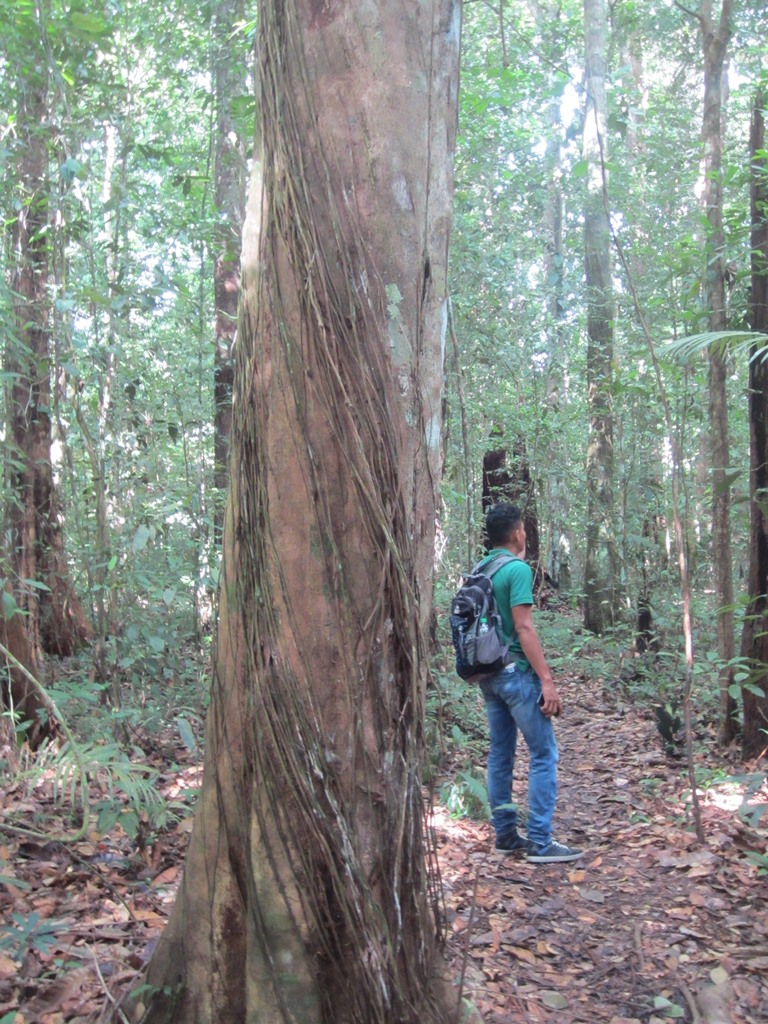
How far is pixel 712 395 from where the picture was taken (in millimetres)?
6172

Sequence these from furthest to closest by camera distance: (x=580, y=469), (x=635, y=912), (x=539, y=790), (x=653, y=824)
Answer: (x=580, y=469) → (x=653, y=824) → (x=539, y=790) → (x=635, y=912)

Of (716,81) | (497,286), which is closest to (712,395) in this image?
(716,81)

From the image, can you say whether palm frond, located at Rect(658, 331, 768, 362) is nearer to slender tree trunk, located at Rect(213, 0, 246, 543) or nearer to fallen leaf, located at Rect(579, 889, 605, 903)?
slender tree trunk, located at Rect(213, 0, 246, 543)

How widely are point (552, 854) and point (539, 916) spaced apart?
0.72 m

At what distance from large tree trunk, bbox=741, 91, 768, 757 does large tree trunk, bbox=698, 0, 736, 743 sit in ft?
0.77

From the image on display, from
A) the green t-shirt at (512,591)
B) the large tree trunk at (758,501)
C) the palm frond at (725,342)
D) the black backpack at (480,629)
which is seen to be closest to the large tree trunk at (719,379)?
the large tree trunk at (758,501)

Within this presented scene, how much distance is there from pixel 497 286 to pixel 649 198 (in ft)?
17.2

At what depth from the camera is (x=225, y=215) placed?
8.19 m

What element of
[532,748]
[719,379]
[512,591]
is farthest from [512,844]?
[719,379]

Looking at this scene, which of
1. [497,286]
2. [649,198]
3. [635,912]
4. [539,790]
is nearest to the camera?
[635,912]

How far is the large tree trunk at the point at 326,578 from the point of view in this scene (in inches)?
89.7

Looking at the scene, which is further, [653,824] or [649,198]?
[649,198]

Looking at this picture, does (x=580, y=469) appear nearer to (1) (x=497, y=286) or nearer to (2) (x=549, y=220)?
(1) (x=497, y=286)

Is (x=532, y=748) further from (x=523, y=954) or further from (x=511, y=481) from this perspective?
(x=511, y=481)
